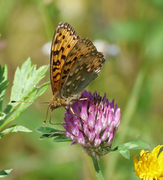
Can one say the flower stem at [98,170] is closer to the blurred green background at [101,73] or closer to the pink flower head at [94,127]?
the pink flower head at [94,127]

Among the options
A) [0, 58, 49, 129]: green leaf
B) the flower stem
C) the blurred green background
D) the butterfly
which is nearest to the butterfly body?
the butterfly

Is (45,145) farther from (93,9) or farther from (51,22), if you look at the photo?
(93,9)

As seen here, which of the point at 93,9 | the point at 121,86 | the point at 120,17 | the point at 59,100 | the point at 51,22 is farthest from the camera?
the point at 93,9

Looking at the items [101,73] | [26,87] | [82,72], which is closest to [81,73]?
[82,72]

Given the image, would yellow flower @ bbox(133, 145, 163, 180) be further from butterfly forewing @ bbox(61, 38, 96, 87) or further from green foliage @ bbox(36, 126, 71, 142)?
butterfly forewing @ bbox(61, 38, 96, 87)

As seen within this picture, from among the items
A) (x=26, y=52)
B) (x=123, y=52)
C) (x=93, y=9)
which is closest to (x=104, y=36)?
(x=123, y=52)
